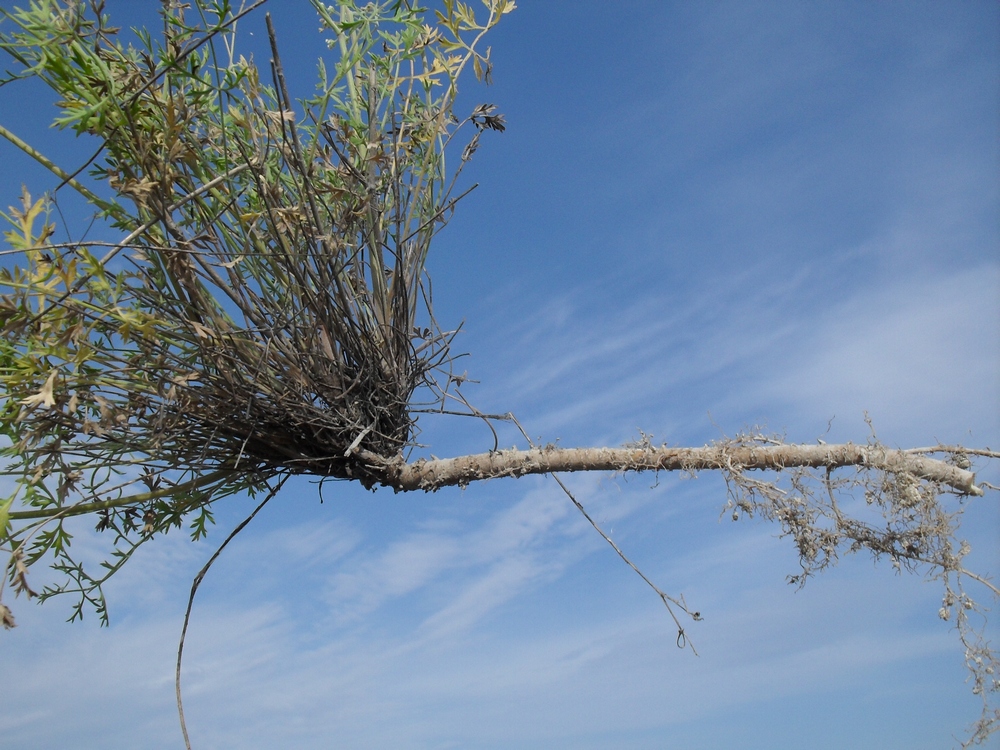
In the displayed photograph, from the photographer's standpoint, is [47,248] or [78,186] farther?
[78,186]

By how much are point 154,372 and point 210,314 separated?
15 cm

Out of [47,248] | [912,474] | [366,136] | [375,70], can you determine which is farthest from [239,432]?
[912,474]

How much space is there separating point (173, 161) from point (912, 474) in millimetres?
1660

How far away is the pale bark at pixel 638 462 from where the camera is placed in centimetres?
166

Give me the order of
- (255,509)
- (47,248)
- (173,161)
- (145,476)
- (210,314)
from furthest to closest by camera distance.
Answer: (255,509), (145,476), (210,314), (173,161), (47,248)

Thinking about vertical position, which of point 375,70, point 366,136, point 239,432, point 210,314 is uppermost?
point 375,70

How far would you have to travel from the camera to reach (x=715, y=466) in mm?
1674

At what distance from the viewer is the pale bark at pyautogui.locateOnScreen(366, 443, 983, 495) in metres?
1.66

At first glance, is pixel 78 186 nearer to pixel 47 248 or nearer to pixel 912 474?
pixel 47 248

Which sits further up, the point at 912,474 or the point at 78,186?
the point at 78,186

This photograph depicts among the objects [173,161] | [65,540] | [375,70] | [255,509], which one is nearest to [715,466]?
[255,509]

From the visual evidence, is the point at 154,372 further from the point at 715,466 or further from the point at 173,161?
the point at 715,466

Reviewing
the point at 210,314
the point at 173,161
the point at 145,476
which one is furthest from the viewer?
the point at 145,476

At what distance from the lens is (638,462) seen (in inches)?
65.8
